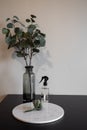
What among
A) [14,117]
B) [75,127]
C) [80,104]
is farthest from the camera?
[80,104]

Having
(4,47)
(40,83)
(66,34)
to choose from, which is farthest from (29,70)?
(66,34)

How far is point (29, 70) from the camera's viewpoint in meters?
1.41

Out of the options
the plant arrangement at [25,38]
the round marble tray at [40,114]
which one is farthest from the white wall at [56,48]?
the round marble tray at [40,114]

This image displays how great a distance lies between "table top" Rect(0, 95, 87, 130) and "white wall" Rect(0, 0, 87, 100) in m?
0.15

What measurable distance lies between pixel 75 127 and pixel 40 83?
2.35 ft

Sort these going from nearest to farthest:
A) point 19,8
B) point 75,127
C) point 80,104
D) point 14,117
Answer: point 75,127, point 14,117, point 80,104, point 19,8

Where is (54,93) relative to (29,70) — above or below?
below

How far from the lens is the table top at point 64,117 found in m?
0.95

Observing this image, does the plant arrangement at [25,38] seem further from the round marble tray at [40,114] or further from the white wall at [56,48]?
the round marble tray at [40,114]

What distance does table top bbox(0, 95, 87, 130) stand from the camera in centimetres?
95

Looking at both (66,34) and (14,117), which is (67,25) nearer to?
(66,34)

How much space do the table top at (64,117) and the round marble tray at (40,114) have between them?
24 mm

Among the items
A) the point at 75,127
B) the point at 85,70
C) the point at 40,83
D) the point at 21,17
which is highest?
the point at 21,17

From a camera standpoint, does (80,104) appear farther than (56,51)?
No
